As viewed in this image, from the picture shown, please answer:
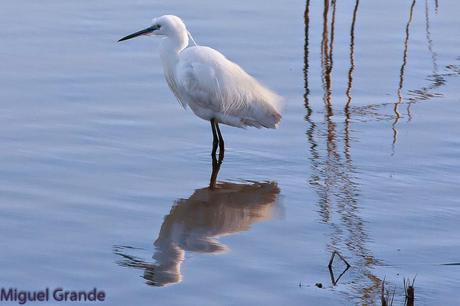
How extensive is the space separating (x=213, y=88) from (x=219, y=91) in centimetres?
5

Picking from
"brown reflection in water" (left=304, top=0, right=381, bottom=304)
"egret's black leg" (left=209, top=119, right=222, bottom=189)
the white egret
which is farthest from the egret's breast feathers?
"brown reflection in water" (left=304, top=0, right=381, bottom=304)

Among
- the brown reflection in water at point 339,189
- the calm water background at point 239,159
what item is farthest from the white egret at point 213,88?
the brown reflection in water at point 339,189

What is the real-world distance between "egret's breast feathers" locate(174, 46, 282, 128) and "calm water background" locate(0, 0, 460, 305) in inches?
7.0

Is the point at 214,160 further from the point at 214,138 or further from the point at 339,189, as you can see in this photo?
the point at 339,189

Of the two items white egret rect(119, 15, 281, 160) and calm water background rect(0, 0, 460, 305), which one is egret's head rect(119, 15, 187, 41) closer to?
white egret rect(119, 15, 281, 160)

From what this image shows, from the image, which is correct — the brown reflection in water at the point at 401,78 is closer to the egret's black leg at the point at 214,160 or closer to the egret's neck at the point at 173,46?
the egret's black leg at the point at 214,160

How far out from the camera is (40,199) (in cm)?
657

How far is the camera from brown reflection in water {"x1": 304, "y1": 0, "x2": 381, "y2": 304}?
5.58m

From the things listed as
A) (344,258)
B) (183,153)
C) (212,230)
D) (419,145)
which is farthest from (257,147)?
(344,258)

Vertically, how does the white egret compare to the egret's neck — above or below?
below

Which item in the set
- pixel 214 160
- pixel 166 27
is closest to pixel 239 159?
pixel 214 160

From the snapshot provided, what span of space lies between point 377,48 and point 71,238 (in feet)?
16.4

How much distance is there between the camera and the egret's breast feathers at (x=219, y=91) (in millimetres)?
8133

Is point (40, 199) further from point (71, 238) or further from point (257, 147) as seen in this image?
point (257, 147)
